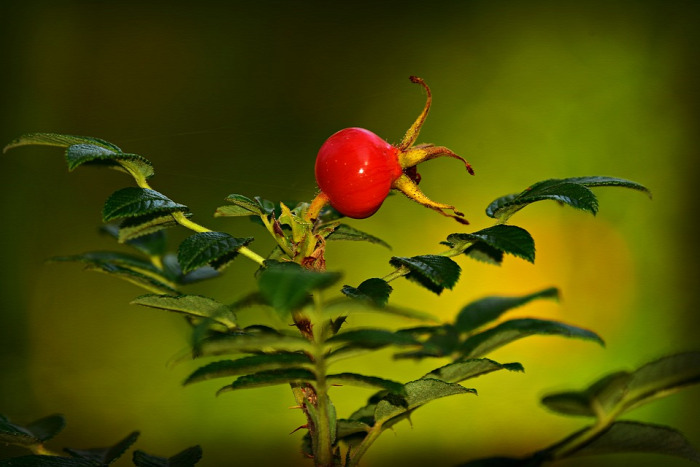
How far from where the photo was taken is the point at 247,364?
0.34 meters

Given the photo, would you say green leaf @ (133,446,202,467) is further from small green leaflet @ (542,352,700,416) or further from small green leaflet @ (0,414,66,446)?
small green leaflet @ (542,352,700,416)

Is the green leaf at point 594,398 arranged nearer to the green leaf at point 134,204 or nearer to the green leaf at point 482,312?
the green leaf at point 482,312

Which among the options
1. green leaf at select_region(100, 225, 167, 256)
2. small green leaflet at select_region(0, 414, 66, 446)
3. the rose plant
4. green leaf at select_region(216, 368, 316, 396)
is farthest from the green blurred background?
green leaf at select_region(216, 368, 316, 396)

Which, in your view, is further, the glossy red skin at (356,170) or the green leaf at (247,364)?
the glossy red skin at (356,170)

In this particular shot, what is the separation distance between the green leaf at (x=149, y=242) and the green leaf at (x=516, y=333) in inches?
12.6

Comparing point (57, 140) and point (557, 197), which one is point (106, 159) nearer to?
point (57, 140)

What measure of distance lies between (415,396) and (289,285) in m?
0.14

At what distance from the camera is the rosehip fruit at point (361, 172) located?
18.0 inches

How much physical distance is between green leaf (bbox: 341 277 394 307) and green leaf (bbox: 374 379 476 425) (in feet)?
0.21

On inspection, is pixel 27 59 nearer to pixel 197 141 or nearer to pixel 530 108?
pixel 197 141

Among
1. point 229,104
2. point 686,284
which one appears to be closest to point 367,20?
point 229,104

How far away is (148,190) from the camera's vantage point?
0.42m

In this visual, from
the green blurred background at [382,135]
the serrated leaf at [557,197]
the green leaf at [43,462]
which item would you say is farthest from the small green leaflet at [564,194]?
the green blurred background at [382,135]

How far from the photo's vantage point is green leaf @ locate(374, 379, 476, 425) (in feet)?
1.30
